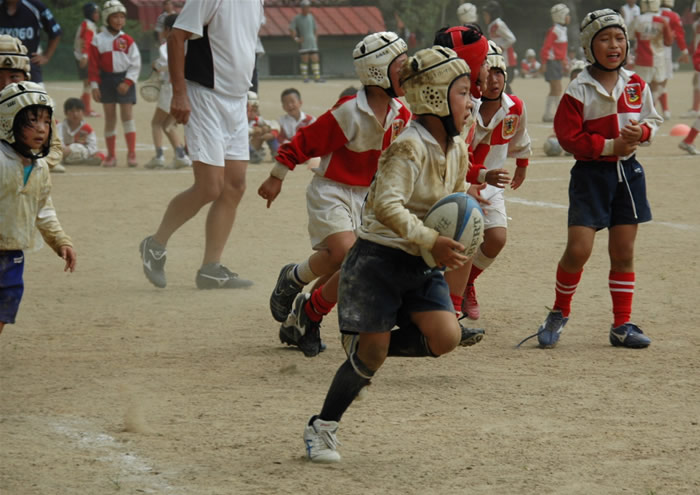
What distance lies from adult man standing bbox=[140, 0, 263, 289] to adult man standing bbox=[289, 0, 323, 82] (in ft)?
94.4

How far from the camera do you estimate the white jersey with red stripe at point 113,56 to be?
15.9m

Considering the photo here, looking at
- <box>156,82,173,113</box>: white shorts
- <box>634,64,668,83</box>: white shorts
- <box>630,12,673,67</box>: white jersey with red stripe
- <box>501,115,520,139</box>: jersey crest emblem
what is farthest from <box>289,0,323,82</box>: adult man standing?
<box>501,115,520,139</box>: jersey crest emblem

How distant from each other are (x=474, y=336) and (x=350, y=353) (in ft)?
4.19

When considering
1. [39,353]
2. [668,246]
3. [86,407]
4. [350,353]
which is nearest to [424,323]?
[350,353]

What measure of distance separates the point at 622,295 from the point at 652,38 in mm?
14098

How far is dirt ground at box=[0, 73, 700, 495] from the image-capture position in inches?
177

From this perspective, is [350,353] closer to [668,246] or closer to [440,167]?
[440,167]

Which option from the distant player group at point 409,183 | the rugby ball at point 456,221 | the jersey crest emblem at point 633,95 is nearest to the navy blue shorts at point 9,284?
the distant player group at point 409,183

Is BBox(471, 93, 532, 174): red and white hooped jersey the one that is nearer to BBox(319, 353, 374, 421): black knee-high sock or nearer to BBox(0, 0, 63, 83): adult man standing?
BBox(319, 353, 374, 421): black knee-high sock

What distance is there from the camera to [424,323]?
472 cm

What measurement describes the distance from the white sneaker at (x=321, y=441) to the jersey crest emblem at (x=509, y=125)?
2.73 m

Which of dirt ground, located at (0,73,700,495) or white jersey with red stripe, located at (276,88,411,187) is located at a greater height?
white jersey with red stripe, located at (276,88,411,187)

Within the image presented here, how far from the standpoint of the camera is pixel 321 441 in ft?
15.1

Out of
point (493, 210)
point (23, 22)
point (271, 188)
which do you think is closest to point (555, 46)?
point (23, 22)
